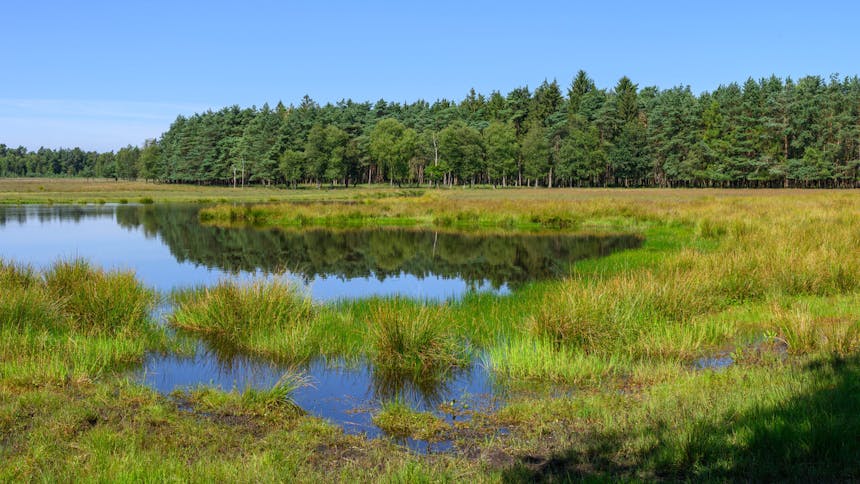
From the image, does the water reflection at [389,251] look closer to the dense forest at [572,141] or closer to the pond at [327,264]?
the pond at [327,264]

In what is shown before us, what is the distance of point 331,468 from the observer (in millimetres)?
5812

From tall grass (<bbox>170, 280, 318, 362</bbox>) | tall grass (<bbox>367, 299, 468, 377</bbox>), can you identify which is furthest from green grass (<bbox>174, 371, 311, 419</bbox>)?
tall grass (<bbox>170, 280, 318, 362</bbox>)

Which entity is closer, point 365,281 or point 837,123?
point 365,281

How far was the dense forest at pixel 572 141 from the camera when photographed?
300 feet

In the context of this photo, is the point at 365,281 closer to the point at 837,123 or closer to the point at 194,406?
the point at 194,406

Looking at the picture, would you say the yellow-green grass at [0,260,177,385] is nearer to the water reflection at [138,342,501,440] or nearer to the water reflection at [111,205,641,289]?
the water reflection at [138,342,501,440]

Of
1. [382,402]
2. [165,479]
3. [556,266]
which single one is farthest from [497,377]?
[556,266]

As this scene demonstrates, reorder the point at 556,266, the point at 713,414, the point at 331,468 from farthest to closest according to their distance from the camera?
1. the point at 556,266
2. the point at 713,414
3. the point at 331,468

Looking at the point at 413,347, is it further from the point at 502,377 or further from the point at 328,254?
the point at 328,254

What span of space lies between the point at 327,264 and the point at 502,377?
16592 mm

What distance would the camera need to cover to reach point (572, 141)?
103 meters

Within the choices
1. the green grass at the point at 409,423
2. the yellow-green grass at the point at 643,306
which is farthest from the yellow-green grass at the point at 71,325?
the green grass at the point at 409,423

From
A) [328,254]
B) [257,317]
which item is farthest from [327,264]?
[257,317]

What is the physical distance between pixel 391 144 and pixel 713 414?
102392 mm
